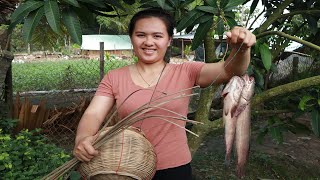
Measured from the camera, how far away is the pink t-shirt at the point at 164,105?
4.92 ft

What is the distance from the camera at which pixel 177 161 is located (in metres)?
1.52

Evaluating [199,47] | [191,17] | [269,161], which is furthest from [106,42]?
[191,17]

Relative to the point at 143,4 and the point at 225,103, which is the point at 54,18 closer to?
the point at 143,4

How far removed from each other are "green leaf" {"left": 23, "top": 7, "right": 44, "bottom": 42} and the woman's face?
0.39 metres

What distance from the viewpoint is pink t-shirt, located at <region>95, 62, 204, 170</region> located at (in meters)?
1.50

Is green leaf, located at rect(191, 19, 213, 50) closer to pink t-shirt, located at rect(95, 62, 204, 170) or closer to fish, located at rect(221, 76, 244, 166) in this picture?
pink t-shirt, located at rect(95, 62, 204, 170)

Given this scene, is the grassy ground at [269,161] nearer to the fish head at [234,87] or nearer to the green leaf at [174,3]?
the green leaf at [174,3]

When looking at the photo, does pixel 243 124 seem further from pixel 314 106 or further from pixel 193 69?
pixel 314 106

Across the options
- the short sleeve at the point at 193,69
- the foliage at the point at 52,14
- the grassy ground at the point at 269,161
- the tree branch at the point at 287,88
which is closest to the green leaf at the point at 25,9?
the foliage at the point at 52,14

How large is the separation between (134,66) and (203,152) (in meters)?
2.94

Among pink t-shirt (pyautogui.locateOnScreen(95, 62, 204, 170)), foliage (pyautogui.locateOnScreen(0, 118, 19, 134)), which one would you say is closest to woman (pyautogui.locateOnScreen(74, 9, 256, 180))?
pink t-shirt (pyautogui.locateOnScreen(95, 62, 204, 170))

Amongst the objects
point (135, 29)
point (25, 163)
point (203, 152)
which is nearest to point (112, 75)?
point (135, 29)

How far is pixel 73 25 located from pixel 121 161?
66 cm

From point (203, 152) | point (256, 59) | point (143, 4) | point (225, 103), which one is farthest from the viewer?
point (203, 152)
